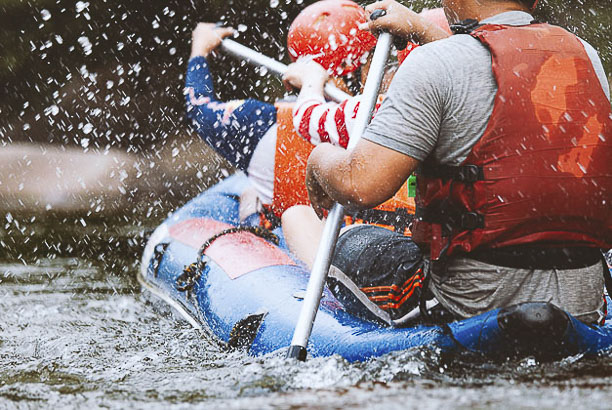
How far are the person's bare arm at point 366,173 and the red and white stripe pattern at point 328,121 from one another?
0.43 metres

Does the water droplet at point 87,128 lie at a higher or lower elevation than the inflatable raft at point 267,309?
lower

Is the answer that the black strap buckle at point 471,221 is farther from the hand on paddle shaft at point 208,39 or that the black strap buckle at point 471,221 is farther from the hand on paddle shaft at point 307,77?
the hand on paddle shaft at point 208,39

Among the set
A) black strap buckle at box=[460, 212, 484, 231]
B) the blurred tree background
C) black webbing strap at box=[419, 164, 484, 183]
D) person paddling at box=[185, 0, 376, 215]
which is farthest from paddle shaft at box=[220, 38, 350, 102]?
the blurred tree background

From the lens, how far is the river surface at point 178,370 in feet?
5.36

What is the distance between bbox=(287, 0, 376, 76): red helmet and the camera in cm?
356

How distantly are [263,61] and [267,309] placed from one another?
1.30 m

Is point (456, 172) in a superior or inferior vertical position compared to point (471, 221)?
superior

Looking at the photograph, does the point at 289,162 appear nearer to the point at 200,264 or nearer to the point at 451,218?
the point at 200,264

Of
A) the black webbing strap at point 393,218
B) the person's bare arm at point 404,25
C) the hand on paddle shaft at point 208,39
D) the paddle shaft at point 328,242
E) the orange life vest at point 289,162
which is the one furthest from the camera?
the hand on paddle shaft at point 208,39

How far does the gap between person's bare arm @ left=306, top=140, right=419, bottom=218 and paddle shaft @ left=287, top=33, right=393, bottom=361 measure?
0.22 metres

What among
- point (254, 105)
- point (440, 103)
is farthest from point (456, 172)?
Answer: point (254, 105)

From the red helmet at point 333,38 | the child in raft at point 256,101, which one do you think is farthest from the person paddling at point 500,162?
the red helmet at point 333,38

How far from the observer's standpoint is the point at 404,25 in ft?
8.21

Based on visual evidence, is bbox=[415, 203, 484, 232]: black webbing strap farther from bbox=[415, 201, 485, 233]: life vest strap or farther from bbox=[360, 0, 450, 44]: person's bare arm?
bbox=[360, 0, 450, 44]: person's bare arm
